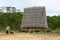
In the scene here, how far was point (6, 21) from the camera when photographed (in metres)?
32.5

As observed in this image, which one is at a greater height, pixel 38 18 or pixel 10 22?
pixel 38 18

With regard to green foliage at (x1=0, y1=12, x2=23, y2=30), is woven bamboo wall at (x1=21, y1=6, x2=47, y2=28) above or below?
above

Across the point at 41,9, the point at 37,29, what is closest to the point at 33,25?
the point at 37,29

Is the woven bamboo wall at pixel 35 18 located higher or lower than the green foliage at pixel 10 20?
higher

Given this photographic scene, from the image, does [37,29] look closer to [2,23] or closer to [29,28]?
[29,28]

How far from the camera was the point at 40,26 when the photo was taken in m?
18.3

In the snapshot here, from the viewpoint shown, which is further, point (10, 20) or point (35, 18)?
point (10, 20)

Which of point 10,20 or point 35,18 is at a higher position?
point 35,18

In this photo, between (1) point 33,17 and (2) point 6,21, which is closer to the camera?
(1) point 33,17

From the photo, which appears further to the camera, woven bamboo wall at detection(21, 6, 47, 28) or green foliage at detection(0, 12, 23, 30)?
green foliage at detection(0, 12, 23, 30)

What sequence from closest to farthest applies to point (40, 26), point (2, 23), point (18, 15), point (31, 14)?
point (40, 26)
point (31, 14)
point (2, 23)
point (18, 15)

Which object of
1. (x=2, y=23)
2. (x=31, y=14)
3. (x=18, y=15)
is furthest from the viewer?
(x=18, y=15)

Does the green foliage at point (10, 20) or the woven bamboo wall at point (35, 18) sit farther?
the green foliage at point (10, 20)

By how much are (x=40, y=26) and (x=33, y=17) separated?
1.38 meters
